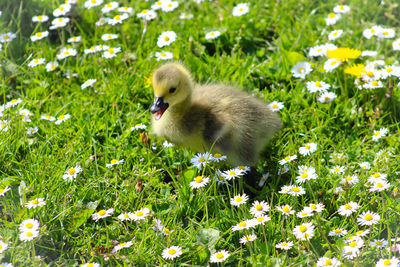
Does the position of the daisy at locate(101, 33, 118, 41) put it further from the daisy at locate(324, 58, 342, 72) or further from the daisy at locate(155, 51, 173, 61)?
the daisy at locate(324, 58, 342, 72)

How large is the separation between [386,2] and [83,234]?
3.56 m

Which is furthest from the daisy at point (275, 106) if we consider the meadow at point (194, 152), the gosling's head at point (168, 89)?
the gosling's head at point (168, 89)

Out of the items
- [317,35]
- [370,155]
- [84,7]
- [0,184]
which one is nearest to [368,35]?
[317,35]

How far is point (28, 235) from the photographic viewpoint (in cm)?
249

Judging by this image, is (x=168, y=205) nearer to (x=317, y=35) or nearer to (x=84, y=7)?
(x=317, y=35)

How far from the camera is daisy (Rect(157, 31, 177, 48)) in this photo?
3998 millimetres

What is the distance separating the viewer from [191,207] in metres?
2.94

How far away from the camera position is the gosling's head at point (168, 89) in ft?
9.98

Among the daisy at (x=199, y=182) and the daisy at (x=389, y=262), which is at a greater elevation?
the daisy at (x=199, y=182)

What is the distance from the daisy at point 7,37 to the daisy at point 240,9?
188 centimetres

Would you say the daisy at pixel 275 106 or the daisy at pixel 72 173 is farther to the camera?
the daisy at pixel 275 106

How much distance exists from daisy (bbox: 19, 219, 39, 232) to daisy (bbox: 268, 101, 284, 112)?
176 centimetres

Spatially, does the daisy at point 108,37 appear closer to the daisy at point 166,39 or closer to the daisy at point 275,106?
the daisy at point 166,39

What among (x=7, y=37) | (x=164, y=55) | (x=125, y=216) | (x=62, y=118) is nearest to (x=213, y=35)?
(x=164, y=55)
